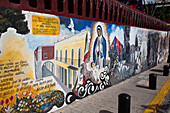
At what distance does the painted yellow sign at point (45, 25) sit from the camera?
14.1ft

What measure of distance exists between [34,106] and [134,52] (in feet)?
26.6

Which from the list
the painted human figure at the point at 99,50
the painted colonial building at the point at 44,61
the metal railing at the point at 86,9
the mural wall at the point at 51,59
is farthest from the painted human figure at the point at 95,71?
the painted colonial building at the point at 44,61

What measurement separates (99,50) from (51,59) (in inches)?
105

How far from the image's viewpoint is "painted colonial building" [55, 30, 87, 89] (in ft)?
16.9

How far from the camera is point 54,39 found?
492 centimetres

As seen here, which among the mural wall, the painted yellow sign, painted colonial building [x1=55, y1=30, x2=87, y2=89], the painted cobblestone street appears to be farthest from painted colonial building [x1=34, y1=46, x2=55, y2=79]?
the painted cobblestone street

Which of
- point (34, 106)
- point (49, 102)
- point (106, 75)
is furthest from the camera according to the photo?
point (106, 75)

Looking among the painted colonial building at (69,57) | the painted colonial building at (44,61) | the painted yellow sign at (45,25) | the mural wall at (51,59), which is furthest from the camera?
the painted colonial building at (69,57)

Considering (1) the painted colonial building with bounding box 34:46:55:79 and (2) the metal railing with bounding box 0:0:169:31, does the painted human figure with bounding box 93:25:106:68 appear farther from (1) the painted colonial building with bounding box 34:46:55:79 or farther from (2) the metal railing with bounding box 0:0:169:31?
(1) the painted colonial building with bounding box 34:46:55:79

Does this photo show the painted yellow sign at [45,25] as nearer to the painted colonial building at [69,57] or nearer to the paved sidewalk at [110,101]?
the painted colonial building at [69,57]

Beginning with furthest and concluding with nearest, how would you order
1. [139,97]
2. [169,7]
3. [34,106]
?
[169,7], [139,97], [34,106]

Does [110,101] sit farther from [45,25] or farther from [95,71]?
[45,25]

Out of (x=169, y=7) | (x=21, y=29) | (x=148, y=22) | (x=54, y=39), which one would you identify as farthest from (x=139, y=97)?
(x=169, y=7)

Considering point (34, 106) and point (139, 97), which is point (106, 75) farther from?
point (34, 106)
